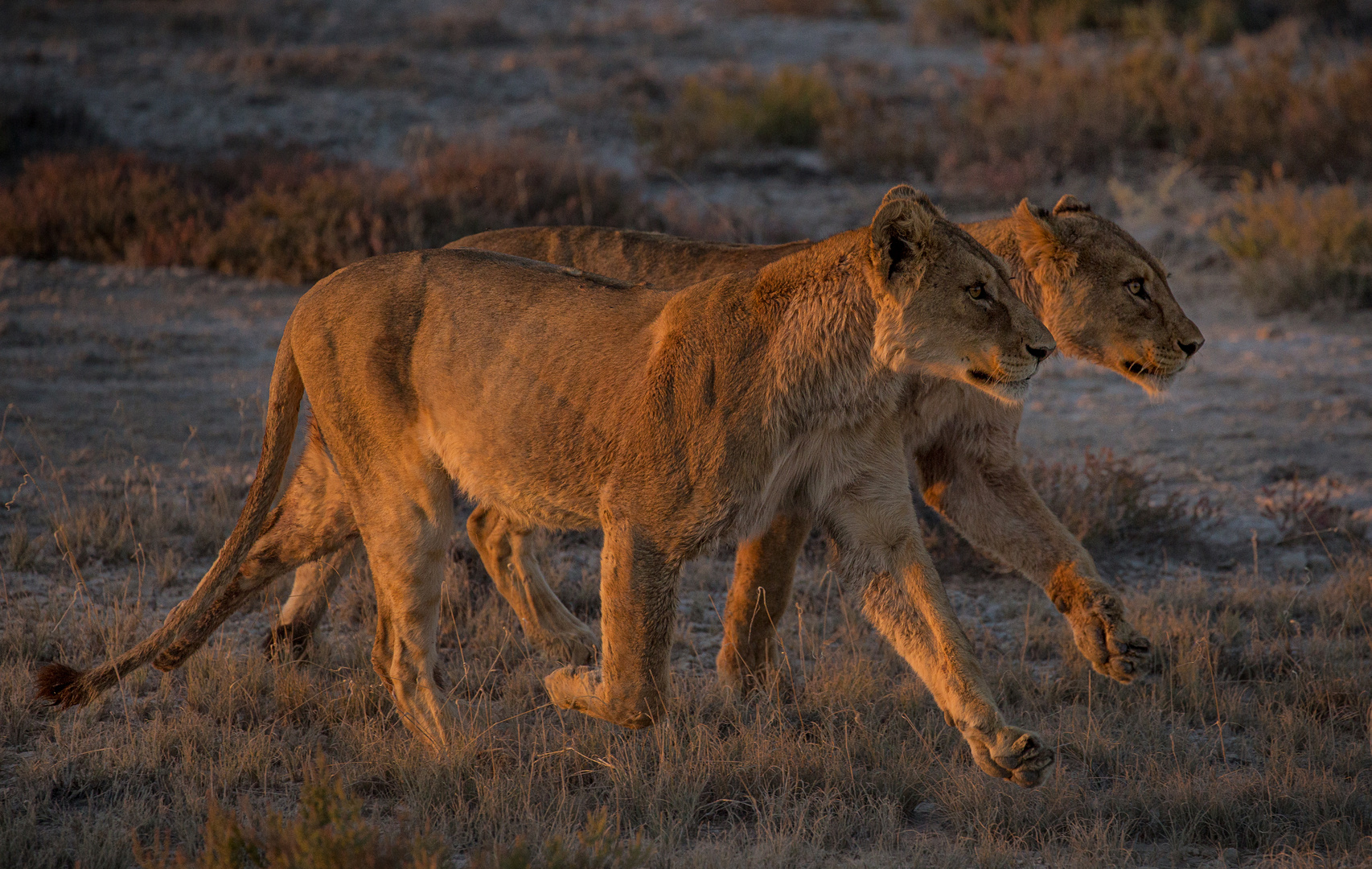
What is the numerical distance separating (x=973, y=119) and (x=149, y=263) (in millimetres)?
7898

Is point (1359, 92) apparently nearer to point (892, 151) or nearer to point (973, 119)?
point (973, 119)

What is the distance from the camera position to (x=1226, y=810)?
3.77m

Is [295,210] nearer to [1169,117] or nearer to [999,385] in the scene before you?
[999,385]

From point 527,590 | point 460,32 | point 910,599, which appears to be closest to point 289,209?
point 527,590

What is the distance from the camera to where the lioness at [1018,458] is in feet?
13.4

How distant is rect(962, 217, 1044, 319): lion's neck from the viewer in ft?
14.4

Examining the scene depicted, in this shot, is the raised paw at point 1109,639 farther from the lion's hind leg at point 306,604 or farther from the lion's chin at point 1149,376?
the lion's hind leg at point 306,604

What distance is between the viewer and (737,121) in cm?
1329

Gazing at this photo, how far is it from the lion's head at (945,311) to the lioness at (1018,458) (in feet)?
1.73

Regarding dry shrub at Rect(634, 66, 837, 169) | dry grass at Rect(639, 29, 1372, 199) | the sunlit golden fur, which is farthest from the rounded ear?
dry shrub at Rect(634, 66, 837, 169)

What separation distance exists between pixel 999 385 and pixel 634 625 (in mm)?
1195

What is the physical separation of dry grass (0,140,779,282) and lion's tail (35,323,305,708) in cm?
556

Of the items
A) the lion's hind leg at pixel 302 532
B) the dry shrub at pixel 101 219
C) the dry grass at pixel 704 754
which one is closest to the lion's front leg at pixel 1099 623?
the dry grass at pixel 704 754

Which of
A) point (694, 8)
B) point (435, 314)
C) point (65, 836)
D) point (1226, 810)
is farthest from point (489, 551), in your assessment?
point (694, 8)
